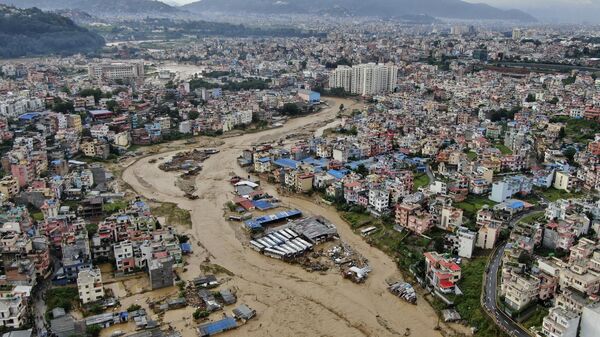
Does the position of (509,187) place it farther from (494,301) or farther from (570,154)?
(494,301)

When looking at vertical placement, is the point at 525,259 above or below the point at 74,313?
above

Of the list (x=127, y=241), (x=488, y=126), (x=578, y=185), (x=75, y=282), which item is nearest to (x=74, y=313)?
(x=75, y=282)

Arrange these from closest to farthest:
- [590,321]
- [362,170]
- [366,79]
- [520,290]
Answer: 1. [590,321]
2. [520,290]
3. [362,170]
4. [366,79]

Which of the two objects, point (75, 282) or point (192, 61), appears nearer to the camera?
point (75, 282)

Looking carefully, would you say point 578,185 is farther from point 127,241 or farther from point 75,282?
point 75,282

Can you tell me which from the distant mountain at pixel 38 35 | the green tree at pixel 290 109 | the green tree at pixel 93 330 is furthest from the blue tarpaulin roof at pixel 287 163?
the distant mountain at pixel 38 35

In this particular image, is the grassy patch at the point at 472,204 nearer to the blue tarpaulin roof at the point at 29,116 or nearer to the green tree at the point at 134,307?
the green tree at the point at 134,307

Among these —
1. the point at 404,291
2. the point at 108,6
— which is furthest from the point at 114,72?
the point at 108,6
